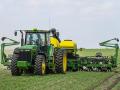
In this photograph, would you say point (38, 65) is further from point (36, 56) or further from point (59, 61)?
point (59, 61)

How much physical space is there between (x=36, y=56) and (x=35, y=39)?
1875 millimetres

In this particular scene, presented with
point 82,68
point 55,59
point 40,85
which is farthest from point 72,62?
point 40,85

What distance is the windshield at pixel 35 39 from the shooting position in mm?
24453

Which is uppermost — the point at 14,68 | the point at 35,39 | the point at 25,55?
the point at 35,39

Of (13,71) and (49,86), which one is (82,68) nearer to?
(13,71)

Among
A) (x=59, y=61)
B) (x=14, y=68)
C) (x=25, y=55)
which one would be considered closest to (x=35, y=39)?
(x=25, y=55)

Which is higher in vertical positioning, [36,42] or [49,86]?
[36,42]

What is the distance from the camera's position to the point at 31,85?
58.4 ft

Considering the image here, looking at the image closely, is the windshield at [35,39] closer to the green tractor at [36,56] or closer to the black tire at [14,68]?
the green tractor at [36,56]

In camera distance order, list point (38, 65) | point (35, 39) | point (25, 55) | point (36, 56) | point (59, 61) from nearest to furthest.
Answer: point (38, 65) < point (36, 56) < point (25, 55) < point (35, 39) < point (59, 61)

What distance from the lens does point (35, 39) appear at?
2452 cm

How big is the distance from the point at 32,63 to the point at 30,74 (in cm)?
95

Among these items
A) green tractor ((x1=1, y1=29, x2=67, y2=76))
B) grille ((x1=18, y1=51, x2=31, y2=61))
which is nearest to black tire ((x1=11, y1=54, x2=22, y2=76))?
green tractor ((x1=1, y1=29, x2=67, y2=76))

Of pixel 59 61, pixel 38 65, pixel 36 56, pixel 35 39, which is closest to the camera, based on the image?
pixel 38 65
